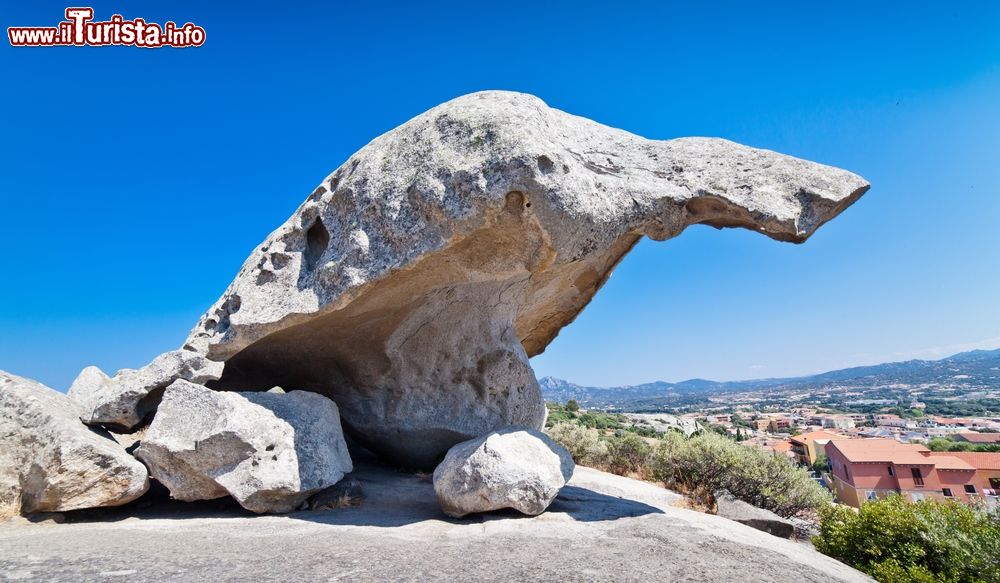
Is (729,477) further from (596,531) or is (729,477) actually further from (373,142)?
(373,142)

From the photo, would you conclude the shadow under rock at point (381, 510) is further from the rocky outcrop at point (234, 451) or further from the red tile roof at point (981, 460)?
the red tile roof at point (981, 460)

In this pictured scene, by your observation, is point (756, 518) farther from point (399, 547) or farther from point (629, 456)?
point (399, 547)

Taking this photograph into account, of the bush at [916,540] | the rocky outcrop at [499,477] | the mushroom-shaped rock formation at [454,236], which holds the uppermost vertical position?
the mushroom-shaped rock formation at [454,236]

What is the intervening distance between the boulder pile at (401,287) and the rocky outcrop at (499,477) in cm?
2

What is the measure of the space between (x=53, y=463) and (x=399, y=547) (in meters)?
5.07

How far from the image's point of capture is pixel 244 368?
10.4 metres

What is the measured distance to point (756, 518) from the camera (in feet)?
27.8

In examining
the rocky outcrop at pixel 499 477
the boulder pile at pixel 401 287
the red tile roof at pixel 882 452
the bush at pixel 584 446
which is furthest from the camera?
the red tile roof at pixel 882 452

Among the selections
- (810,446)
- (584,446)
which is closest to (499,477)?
(584,446)

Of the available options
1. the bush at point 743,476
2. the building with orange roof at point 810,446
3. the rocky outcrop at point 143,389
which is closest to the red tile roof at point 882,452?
the building with orange roof at point 810,446

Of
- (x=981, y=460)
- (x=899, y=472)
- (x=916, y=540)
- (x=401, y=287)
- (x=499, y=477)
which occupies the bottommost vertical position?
(x=981, y=460)

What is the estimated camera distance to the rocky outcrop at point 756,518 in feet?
27.5

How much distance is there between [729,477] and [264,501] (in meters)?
9.27

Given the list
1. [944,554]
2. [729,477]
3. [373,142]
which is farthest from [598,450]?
[373,142]
